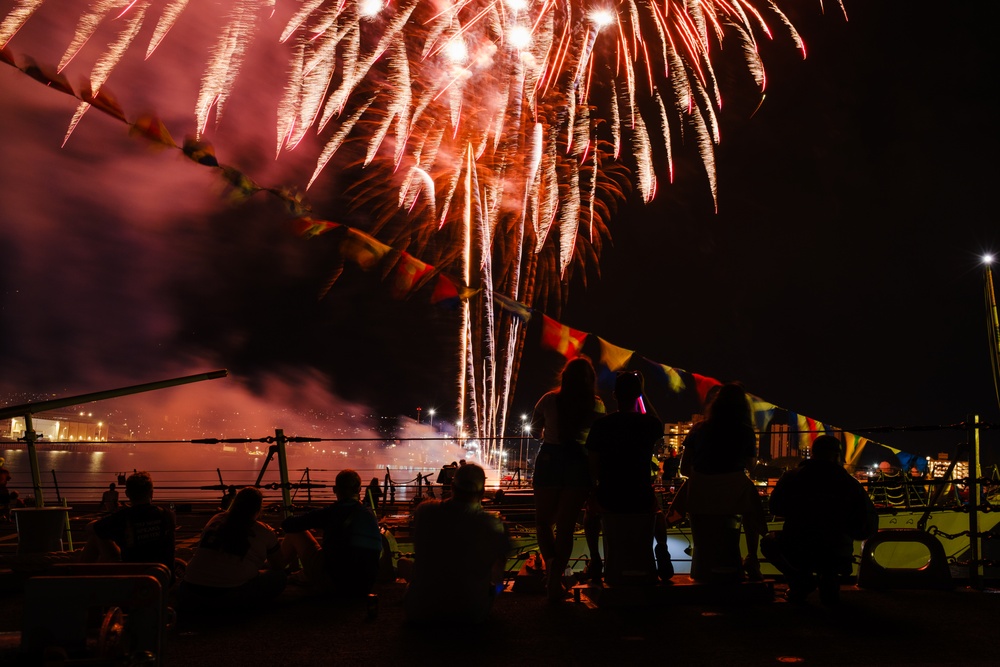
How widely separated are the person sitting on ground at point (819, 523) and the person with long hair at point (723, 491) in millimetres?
150

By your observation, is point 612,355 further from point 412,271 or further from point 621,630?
point 621,630

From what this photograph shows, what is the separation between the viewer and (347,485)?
4516 millimetres

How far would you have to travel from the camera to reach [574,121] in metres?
15.8

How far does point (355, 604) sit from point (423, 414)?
Answer: 246 feet

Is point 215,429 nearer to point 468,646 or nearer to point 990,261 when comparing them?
point 990,261

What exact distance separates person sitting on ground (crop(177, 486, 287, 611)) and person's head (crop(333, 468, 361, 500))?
44cm

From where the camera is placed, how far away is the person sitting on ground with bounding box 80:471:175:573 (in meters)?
4.20

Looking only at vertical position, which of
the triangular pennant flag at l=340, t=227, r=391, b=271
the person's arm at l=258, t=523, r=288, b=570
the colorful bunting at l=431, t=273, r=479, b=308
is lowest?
the person's arm at l=258, t=523, r=288, b=570

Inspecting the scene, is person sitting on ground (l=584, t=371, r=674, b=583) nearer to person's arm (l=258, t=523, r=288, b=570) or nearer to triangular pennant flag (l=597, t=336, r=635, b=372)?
person's arm (l=258, t=523, r=288, b=570)

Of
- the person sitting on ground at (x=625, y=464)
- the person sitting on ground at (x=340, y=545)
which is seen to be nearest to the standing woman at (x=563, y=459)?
the person sitting on ground at (x=625, y=464)

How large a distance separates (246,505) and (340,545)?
0.56 m

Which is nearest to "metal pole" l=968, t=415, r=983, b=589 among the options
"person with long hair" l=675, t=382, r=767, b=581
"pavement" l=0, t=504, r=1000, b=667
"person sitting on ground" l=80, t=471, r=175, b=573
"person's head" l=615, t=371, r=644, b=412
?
"pavement" l=0, t=504, r=1000, b=667

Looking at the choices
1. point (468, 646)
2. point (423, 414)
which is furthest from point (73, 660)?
point (423, 414)

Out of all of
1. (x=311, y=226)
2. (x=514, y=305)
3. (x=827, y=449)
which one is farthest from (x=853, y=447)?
(x=827, y=449)
